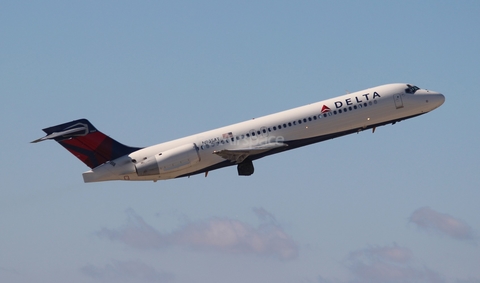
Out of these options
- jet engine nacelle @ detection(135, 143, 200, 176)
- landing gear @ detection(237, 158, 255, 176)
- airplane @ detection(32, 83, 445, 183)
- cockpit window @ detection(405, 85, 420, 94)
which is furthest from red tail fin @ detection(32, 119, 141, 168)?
cockpit window @ detection(405, 85, 420, 94)

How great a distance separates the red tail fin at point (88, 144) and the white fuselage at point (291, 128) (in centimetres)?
55

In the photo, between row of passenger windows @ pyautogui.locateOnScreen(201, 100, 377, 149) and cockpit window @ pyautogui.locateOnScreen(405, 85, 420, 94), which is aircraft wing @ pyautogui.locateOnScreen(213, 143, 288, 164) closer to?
row of passenger windows @ pyautogui.locateOnScreen(201, 100, 377, 149)

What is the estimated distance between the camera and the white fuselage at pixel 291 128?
5003cm

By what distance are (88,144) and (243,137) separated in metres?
10.3

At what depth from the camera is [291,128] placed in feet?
Result: 164

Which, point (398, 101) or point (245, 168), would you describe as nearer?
point (398, 101)

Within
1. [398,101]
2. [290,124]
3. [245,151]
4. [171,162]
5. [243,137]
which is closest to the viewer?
[245,151]

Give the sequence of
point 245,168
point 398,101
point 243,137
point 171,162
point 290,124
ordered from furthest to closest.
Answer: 1. point 245,168
2. point 398,101
3. point 243,137
4. point 171,162
5. point 290,124

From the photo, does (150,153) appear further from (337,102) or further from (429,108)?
(429,108)

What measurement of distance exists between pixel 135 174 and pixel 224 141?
6.21m

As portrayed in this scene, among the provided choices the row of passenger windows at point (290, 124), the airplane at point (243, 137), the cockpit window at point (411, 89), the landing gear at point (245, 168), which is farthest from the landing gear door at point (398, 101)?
the landing gear at point (245, 168)

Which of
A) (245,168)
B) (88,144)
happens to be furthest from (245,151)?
(88,144)

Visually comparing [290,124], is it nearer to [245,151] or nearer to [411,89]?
[245,151]

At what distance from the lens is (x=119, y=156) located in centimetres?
5175
